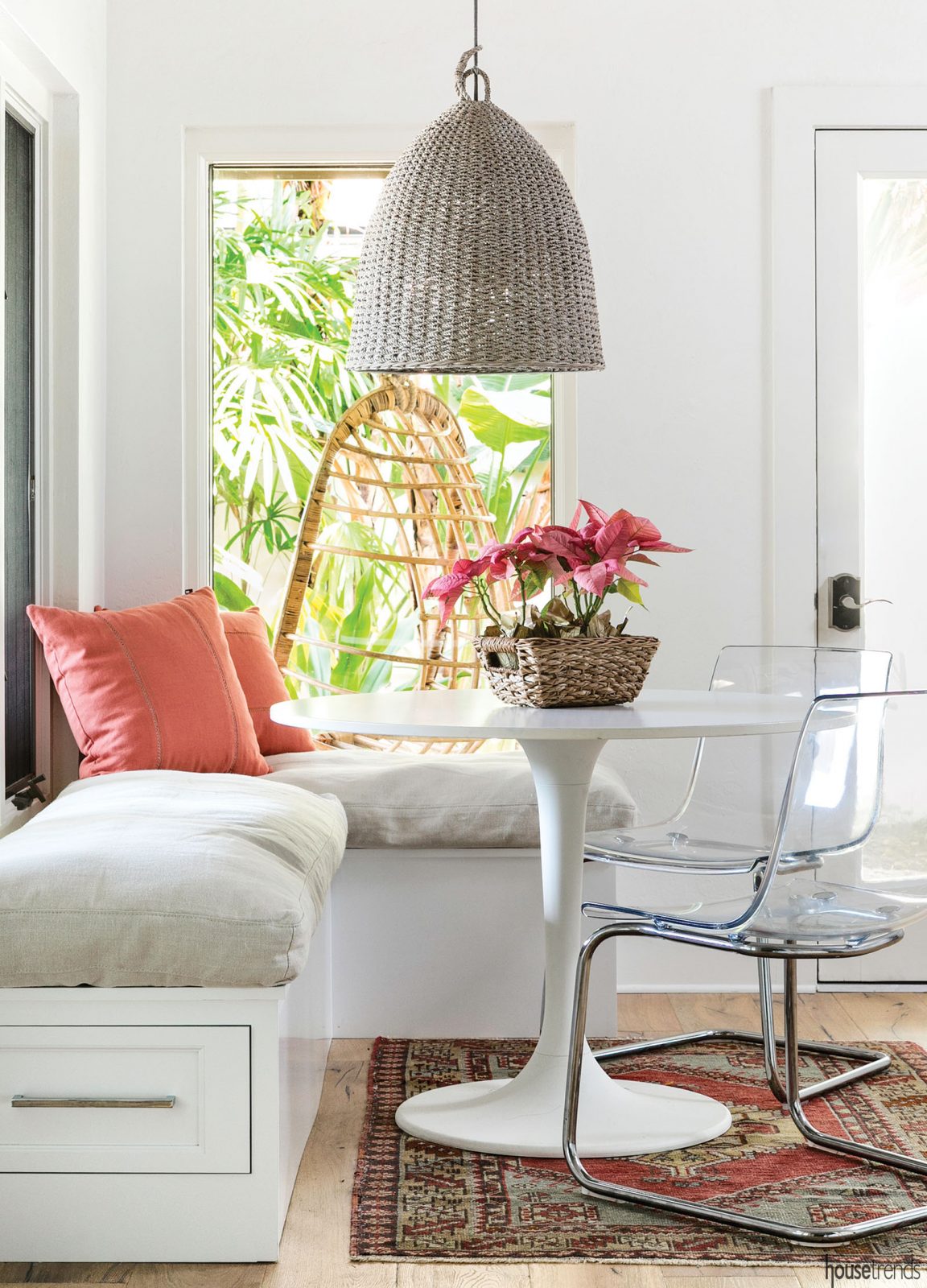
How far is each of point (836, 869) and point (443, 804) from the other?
109cm

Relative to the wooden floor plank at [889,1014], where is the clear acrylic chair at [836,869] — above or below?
above

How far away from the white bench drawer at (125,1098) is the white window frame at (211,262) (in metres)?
1.70

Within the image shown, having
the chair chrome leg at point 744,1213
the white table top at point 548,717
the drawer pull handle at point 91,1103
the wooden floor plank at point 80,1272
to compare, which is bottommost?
the wooden floor plank at point 80,1272

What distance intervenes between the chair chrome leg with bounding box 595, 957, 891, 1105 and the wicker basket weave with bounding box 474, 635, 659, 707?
56 cm

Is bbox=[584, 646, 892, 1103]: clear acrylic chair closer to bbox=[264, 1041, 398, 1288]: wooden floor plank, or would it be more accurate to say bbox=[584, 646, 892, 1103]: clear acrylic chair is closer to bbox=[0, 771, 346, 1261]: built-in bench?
bbox=[264, 1041, 398, 1288]: wooden floor plank

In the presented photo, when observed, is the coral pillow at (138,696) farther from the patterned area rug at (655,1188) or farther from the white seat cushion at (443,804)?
the patterned area rug at (655,1188)

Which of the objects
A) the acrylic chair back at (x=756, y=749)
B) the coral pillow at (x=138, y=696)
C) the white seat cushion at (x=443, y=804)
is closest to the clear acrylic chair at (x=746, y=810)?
the acrylic chair back at (x=756, y=749)

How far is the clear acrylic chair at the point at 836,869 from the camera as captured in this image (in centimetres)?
182

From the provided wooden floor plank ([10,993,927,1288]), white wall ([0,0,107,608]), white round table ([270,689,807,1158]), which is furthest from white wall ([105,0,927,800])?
wooden floor plank ([10,993,927,1288])

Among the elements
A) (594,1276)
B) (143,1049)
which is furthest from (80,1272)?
A: (594,1276)

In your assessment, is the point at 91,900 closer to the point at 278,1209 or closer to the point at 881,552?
the point at 278,1209

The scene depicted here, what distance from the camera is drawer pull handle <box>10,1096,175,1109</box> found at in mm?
1870

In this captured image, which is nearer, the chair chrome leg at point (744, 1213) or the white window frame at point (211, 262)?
the chair chrome leg at point (744, 1213)

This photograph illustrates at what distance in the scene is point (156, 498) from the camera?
133 inches
